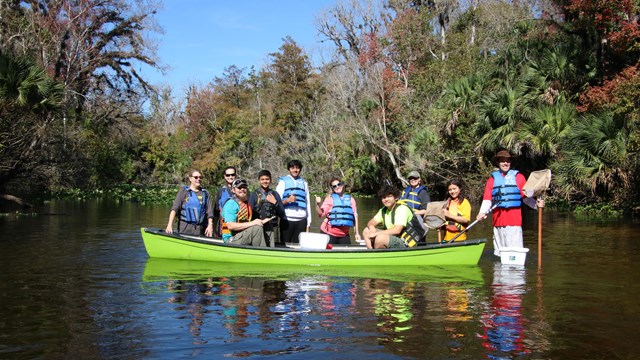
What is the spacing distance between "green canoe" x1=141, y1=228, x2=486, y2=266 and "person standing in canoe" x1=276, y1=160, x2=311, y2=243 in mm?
280

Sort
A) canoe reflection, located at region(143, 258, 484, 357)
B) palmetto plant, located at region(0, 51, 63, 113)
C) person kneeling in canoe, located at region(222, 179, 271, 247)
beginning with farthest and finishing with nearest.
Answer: palmetto plant, located at region(0, 51, 63, 113) < person kneeling in canoe, located at region(222, 179, 271, 247) < canoe reflection, located at region(143, 258, 484, 357)

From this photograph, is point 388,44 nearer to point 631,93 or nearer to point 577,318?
point 631,93

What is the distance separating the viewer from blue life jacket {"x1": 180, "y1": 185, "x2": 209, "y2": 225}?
11.1 metres

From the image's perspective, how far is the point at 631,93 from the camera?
17375mm

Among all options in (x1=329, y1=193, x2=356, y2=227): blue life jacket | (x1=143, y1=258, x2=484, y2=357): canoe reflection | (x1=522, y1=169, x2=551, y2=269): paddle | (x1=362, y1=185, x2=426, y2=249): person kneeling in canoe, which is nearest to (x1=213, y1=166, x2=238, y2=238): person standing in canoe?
(x1=143, y1=258, x2=484, y2=357): canoe reflection

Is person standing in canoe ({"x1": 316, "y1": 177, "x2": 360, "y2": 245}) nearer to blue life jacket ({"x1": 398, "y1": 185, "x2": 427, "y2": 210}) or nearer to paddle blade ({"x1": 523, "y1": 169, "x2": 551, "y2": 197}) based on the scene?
blue life jacket ({"x1": 398, "y1": 185, "x2": 427, "y2": 210})

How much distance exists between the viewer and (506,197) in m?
10.3

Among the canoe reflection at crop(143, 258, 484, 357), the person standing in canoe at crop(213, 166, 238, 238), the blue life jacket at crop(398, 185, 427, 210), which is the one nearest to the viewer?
the canoe reflection at crop(143, 258, 484, 357)

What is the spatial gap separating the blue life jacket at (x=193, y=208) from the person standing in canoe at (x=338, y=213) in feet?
6.20

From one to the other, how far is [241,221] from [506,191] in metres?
4.03

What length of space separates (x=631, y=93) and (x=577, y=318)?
11.5 m

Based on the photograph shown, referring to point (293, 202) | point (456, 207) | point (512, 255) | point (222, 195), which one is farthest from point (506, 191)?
point (222, 195)

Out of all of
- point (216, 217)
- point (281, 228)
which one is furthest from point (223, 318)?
point (216, 217)

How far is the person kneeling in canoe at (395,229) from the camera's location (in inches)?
400
